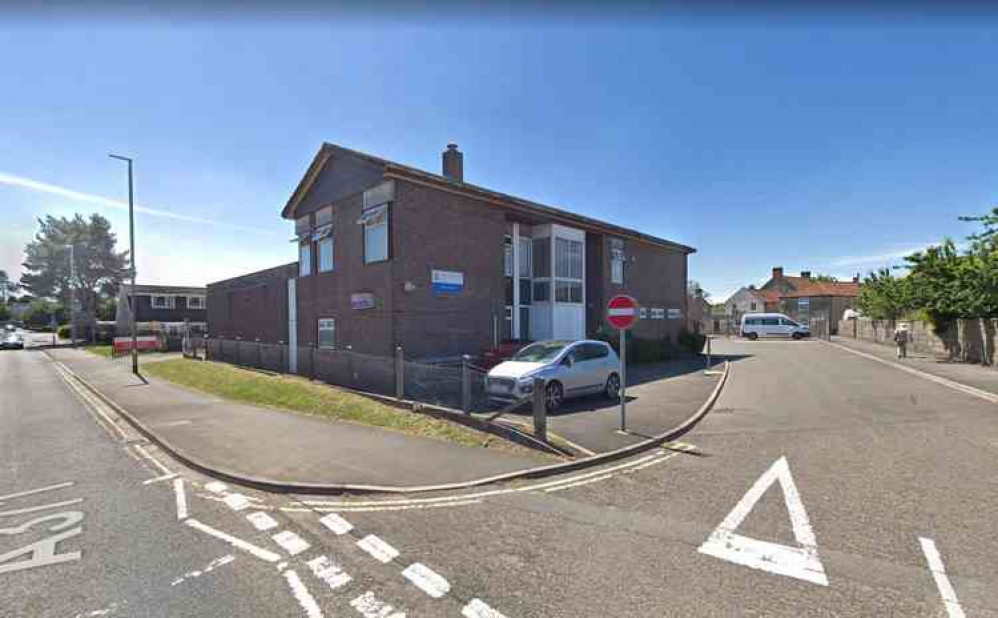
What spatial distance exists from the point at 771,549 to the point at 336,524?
167 inches

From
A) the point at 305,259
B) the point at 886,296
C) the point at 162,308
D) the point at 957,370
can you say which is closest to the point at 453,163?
the point at 305,259

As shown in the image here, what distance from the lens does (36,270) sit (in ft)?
193

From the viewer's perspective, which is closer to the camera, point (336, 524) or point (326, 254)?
point (336, 524)

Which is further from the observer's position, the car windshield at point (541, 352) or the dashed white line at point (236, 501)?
the car windshield at point (541, 352)

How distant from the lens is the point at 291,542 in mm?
4293

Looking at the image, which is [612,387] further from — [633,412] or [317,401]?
[317,401]

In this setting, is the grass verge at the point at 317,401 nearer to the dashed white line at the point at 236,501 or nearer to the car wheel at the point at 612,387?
the dashed white line at the point at 236,501

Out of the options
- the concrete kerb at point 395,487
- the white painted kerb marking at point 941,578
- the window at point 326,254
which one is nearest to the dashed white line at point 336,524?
the concrete kerb at point 395,487

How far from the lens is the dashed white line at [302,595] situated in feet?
10.4

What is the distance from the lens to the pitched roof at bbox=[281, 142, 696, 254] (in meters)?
14.5

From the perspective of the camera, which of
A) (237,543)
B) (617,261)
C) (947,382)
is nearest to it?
(237,543)

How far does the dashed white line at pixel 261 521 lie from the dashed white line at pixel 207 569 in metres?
0.64

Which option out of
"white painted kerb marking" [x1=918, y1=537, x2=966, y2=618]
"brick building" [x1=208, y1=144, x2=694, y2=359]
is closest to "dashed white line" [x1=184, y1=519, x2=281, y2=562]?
"white painted kerb marking" [x1=918, y1=537, x2=966, y2=618]

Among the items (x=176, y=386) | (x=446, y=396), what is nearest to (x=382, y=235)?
Result: (x=446, y=396)
